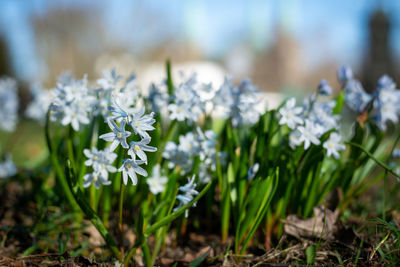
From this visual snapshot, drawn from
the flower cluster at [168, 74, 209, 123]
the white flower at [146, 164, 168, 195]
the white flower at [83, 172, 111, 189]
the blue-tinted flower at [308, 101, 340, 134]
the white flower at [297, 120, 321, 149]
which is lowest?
the white flower at [146, 164, 168, 195]

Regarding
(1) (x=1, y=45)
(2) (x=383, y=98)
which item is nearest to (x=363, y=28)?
(2) (x=383, y=98)

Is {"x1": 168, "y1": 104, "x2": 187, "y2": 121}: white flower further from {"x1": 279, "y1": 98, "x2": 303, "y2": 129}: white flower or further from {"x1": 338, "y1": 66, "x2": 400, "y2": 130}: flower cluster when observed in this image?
{"x1": 338, "y1": 66, "x2": 400, "y2": 130}: flower cluster

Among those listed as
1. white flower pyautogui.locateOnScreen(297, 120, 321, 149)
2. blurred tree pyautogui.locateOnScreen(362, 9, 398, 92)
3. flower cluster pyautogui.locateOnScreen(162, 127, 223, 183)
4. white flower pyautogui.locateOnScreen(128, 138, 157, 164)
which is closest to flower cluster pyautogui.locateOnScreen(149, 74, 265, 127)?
flower cluster pyautogui.locateOnScreen(162, 127, 223, 183)

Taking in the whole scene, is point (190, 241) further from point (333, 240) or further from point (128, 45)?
point (128, 45)

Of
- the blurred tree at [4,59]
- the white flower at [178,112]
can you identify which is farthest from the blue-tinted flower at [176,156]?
the blurred tree at [4,59]

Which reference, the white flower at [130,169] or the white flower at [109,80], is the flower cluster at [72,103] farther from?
the white flower at [130,169]

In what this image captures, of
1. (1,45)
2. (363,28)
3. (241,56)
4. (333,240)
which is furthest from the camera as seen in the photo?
(241,56)

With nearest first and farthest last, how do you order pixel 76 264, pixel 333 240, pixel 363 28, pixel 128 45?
pixel 76 264 < pixel 333 240 < pixel 363 28 < pixel 128 45
